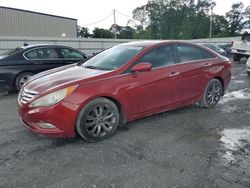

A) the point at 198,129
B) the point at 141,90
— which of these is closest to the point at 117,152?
the point at 141,90

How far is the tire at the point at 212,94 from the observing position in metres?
5.66

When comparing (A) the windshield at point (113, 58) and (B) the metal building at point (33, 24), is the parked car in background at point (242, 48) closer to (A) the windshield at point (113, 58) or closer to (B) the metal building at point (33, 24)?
(A) the windshield at point (113, 58)

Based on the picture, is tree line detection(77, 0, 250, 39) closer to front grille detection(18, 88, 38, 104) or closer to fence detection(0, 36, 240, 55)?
fence detection(0, 36, 240, 55)

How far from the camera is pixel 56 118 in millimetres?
3615

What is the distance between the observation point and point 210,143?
3889 mm

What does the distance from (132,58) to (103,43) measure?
1765cm

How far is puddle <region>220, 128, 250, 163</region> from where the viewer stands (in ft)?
11.5

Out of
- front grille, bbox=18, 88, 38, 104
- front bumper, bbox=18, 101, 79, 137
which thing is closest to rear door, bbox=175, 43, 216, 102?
front bumper, bbox=18, 101, 79, 137

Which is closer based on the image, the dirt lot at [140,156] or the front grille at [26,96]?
the dirt lot at [140,156]

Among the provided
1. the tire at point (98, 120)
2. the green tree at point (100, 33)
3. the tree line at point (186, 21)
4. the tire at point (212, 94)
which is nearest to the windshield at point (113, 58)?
the tire at point (98, 120)

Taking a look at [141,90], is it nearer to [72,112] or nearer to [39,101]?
[72,112]

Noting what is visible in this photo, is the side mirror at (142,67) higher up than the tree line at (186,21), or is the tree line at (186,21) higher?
the tree line at (186,21)

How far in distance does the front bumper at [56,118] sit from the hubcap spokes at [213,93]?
10.9 ft

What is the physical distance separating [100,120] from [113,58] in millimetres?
1332
